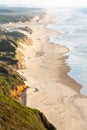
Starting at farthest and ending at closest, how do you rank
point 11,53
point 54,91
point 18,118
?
1. point 11,53
2. point 54,91
3. point 18,118

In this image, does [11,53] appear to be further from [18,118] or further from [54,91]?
[18,118]

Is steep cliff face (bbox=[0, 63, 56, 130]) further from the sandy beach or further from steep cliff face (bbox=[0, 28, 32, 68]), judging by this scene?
steep cliff face (bbox=[0, 28, 32, 68])

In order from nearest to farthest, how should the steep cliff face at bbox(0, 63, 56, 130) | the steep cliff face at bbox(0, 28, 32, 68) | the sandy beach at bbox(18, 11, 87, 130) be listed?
the steep cliff face at bbox(0, 63, 56, 130) → the sandy beach at bbox(18, 11, 87, 130) → the steep cliff face at bbox(0, 28, 32, 68)

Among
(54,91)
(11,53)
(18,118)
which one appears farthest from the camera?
(11,53)

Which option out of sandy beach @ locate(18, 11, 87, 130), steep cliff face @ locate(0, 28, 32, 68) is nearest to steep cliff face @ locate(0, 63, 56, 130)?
sandy beach @ locate(18, 11, 87, 130)

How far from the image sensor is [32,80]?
58.9 metres

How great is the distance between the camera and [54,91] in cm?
5347

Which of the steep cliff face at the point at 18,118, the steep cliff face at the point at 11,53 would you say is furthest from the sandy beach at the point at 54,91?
the steep cliff face at the point at 18,118

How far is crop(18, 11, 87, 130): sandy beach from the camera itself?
42509 millimetres

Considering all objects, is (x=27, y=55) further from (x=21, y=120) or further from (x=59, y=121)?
(x=21, y=120)

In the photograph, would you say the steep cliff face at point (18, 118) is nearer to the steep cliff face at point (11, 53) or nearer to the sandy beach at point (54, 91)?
the sandy beach at point (54, 91)

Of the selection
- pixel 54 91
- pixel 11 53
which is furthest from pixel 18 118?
pixel 11 53

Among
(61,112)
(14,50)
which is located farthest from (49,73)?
(61,112)

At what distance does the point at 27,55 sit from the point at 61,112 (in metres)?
39.1
